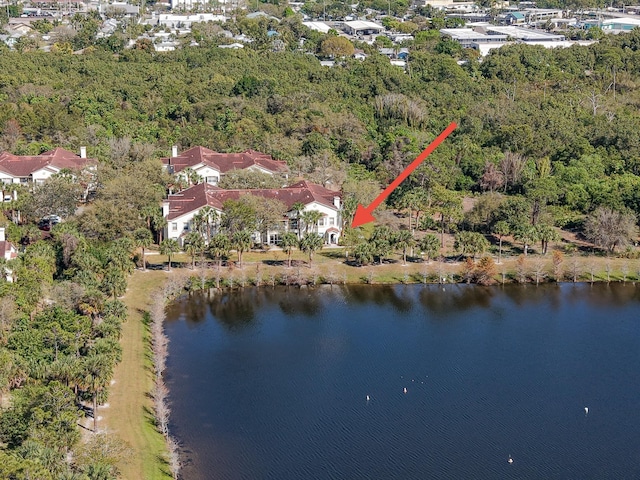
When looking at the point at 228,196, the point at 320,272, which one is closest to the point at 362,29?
the point at 228,196

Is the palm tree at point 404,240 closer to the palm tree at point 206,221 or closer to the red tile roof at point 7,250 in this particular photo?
the palm tree at point 206,221

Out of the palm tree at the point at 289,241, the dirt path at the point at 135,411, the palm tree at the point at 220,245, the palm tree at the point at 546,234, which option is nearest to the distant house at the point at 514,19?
the palm tree at the point at 546,234

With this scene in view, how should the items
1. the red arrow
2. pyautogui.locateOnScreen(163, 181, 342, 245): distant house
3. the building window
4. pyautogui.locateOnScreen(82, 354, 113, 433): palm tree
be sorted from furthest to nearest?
the red arrow → the building window → pyautogui.locateOnScreen(163, 181, 342, 245): distant house → pyautogui.locateOnScreen(82, 354, 113, 433): palm tree

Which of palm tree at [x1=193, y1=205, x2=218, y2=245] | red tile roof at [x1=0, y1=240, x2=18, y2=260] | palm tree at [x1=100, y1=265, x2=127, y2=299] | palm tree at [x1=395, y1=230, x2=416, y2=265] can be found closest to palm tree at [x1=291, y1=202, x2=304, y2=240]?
palm tree at [x1=193, y1=205, x2=218, y2=245]

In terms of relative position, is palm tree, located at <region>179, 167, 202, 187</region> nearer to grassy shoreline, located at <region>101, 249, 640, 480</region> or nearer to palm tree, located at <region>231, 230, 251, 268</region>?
grassy shoreline, located at <region>101, 249, 640, 480</region>

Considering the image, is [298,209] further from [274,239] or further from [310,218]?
[274,239]

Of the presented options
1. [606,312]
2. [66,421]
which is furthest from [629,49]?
[66,421]
